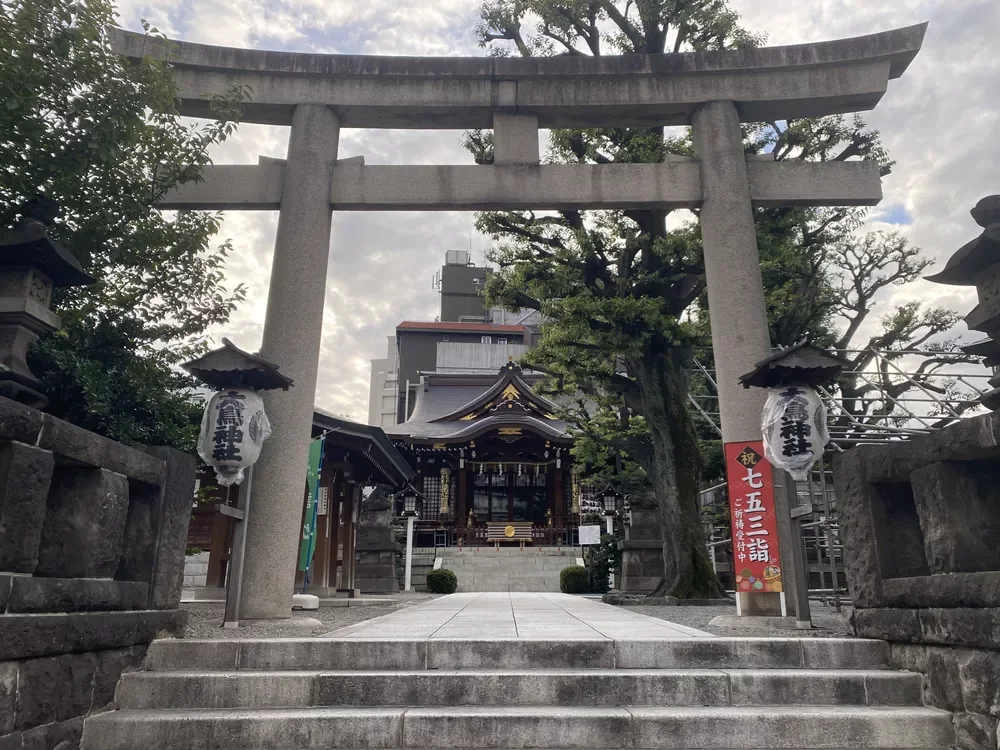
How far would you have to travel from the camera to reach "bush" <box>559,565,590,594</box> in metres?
20.9

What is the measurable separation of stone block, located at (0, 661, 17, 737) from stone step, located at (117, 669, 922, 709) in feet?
3.47

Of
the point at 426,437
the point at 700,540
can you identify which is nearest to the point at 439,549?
the point at 426,437

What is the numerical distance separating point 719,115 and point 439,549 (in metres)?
22.2

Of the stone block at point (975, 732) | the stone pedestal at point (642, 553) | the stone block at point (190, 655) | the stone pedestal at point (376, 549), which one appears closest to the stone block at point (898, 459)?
the stone block at point (975, 732)

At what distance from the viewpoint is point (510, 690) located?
4438mm

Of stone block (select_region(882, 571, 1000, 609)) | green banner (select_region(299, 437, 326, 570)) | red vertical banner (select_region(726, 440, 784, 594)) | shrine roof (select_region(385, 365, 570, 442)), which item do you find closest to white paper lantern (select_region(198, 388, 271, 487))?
green banner (select_region(299, 437, 326, 570))

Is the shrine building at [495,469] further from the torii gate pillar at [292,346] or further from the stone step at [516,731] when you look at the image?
the stone step at [516,731]

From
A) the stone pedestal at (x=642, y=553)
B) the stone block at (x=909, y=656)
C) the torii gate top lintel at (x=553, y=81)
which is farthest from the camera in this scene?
the stone pedestal at (x=642, y=553)

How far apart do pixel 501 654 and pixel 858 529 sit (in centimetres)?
294

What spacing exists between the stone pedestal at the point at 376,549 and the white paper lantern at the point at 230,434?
1445 cm

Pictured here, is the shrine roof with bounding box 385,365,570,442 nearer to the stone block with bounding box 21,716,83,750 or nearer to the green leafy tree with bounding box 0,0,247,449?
the green leafy tree with bounding box 0,0,247,449

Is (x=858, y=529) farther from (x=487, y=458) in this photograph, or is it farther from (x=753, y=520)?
(x=487, y=458)

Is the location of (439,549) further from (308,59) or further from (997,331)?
(997,331)

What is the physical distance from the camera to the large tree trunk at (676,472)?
38.5ft
